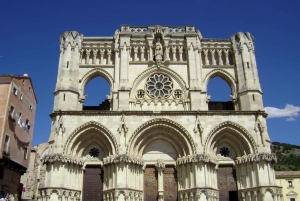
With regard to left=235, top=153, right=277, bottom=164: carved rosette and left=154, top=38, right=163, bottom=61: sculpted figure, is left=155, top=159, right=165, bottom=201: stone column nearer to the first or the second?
left=235, top=153, right=277, bottom=164: carved rosette

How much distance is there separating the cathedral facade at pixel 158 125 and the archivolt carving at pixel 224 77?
0.07 m

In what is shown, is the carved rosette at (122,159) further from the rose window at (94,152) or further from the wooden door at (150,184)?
the rose window at (94,152)

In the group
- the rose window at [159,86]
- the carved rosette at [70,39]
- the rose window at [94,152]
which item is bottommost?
the rose window at [94,152]

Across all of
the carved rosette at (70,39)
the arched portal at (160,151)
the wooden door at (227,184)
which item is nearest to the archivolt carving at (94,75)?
the carved rosette at (70,39)

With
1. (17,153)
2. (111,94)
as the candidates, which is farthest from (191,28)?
(17,153)

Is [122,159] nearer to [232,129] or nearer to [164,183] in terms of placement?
[164,183]

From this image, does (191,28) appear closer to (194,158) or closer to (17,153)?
(194,158)

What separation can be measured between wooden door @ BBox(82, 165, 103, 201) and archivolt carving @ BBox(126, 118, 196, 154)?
8.88ft

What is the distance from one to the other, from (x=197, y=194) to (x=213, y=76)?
8.83m

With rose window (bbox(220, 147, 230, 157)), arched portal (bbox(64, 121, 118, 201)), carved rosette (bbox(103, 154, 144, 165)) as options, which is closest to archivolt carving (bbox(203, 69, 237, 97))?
rose window (bbox(220, 147, 230, 157))

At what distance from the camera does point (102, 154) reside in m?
19.3

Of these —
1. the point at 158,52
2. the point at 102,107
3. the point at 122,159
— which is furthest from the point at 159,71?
the point at 122,159

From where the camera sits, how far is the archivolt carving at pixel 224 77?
21.6m

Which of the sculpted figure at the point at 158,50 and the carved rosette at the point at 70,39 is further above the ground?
the carved rosette at the point at 70,39
